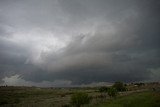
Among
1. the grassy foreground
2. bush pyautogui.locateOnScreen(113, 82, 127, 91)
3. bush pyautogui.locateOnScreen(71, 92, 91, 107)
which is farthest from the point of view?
bush pyautogui.locateOnScreen(113, 82, 127, 91)

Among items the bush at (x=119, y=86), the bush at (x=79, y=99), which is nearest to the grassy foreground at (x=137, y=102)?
the bush at (x=79, y=99)

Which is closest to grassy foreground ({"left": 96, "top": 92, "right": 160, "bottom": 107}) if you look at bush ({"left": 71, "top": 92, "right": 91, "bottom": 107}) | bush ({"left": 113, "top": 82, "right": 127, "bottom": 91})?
bush ({"left": 71, "top": 92, "right": 91, "bottom": 107})

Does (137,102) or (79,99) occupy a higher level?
(79,99)

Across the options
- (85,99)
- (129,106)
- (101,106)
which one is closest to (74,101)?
(85,99)

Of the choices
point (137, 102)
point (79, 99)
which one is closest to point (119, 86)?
point (79, 99)

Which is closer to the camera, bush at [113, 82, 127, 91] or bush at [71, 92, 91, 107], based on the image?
bush at [71, 92, 91, 107]

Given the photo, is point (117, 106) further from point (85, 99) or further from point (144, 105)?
point (85, 99)

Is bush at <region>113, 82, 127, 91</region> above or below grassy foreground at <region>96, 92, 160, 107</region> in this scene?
above

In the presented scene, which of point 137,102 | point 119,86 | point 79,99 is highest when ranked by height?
point 119,86

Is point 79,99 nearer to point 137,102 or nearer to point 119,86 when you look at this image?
point 137,102

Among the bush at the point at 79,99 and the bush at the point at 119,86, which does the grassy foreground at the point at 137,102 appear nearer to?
the bush at the point at 79,99

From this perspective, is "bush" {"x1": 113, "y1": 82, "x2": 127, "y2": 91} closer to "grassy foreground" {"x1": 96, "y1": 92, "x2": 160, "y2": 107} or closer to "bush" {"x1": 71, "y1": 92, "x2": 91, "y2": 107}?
"bush" {"x1": 71, "y1": 92, "x2": 91, "y2": 107}

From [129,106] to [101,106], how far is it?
6.57m

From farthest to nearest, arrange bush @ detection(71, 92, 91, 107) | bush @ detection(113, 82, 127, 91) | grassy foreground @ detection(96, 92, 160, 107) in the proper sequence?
bush @ detection(113, 82, 127, 91) → bush @ detection(71, 92, 91, 107) → grassy foreground @ detection(96, 92, 160, 107)
